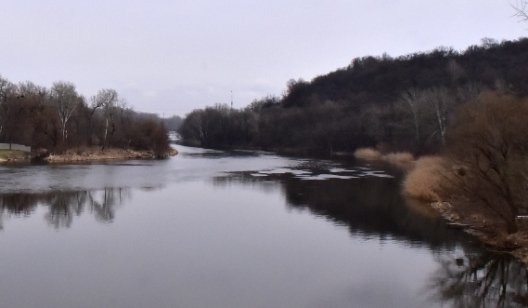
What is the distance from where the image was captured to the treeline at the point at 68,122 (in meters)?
51.6

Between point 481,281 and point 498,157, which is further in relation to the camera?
point 498,157

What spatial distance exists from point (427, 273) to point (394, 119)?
5159 cm

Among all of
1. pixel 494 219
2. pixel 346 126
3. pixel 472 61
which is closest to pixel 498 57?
pixel 472 61

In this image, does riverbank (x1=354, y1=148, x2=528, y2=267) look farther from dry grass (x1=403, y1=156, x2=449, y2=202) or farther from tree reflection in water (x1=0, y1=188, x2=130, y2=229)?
tree reflection in water (x1=0, y1=188, x2=130, y2=229)

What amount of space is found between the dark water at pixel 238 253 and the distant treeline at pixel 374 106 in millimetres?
29900

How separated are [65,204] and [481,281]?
53.6 feet

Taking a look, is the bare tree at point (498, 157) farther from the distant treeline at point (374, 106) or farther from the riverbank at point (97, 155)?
the riverbank at point (97, 155)

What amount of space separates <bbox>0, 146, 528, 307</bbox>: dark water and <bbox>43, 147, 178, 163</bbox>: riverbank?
74.3 ft

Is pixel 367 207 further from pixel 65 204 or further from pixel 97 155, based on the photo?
pixel 97 155

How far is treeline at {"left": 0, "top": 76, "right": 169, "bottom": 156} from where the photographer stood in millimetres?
51594

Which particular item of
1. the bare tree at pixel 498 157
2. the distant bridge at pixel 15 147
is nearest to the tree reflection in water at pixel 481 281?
the bare tree at pixel 498 157

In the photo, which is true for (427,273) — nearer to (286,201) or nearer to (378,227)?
(378,227)

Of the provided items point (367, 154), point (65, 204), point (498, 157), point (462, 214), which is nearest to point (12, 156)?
point (65, 204)

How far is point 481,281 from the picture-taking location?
39.5 feet
